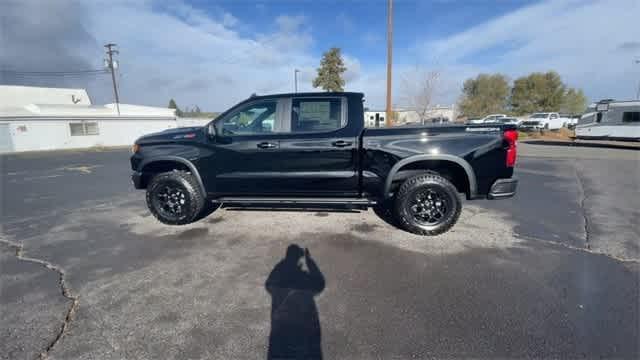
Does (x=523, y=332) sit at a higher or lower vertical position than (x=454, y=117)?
lower

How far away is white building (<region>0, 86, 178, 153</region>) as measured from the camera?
22.0 m

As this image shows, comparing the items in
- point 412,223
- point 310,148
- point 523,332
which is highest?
point 310,148

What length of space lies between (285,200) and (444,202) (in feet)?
7.54

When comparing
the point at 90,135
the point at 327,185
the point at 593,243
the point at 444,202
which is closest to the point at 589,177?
the point at 593,243

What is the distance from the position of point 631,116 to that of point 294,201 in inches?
750

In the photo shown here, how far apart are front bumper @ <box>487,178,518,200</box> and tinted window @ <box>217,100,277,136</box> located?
10.9 ft

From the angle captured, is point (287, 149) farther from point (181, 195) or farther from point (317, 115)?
point (181, 195)

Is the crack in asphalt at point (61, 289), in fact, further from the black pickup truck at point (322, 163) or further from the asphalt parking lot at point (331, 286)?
the black pickup truck at point (322, 163)

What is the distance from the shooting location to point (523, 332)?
2.21 m

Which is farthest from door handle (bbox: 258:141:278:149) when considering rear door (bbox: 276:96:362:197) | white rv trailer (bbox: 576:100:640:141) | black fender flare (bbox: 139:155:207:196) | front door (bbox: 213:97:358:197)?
white rv trailer (bbox: 576:100:640:141)

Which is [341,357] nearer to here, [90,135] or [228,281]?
[228,281]

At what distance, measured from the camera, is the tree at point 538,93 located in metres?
48.6

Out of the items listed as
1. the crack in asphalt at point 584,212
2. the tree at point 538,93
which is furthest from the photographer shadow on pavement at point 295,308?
the tree at point 538,93

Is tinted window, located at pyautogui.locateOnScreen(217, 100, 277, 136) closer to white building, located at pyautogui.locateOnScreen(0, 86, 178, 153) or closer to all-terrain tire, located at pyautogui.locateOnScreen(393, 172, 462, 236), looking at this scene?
all-terrain tire, located at pyautogui.locateOnScreen(393, 172, 462, 236)
